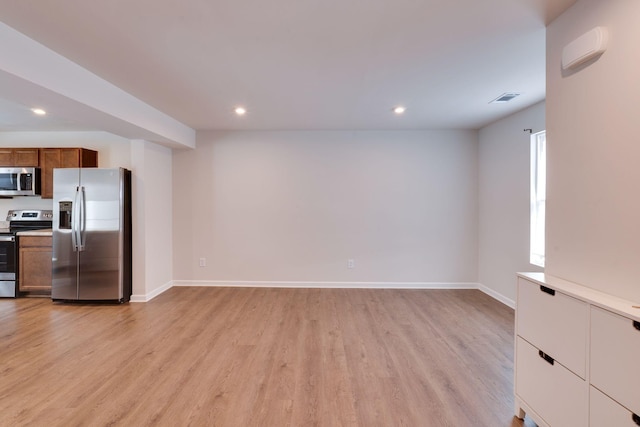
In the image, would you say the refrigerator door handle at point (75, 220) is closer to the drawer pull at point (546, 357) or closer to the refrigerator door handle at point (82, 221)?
the refrigerator door handle at point (82, 221)

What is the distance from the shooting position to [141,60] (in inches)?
96.7

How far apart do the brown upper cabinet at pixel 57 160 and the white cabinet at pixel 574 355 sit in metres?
5.61

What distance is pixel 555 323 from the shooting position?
64.2 inches

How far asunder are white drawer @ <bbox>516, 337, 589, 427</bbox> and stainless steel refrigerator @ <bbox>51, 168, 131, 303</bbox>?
14.8 feet

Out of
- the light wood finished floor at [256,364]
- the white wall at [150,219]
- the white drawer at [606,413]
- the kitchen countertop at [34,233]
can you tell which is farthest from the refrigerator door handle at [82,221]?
the white drawer at [606,413]

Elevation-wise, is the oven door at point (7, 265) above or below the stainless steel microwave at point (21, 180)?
below

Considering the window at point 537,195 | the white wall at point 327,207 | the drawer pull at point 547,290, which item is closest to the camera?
the drawer pull at point 547,290

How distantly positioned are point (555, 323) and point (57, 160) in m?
6.14

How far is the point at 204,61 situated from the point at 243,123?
6.44ft

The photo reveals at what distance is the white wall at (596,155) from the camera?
1.43 meters

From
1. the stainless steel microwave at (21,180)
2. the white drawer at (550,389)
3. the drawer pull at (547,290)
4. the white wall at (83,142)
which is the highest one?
the white wall at (83,142)

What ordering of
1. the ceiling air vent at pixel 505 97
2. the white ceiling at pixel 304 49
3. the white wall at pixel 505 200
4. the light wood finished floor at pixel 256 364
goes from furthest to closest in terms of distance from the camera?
the white wall at pixel 505 200, the ceiling air vent at pixel 505 97, the light wood finished floor at pixel 256 364, the white ceiling at pixel 304 49

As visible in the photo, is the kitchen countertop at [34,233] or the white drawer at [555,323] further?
the kitchen countertop at [34,233]

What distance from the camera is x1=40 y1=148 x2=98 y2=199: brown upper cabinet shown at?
4457 millimetres
